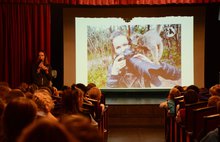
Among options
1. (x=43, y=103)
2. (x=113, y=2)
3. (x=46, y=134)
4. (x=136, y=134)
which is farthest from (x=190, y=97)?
(x=46, y=134)

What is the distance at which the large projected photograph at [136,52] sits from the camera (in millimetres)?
10414

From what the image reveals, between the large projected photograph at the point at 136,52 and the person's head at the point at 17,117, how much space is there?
8106 mm

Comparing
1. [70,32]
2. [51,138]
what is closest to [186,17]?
[70,32]

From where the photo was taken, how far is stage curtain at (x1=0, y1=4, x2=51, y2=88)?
382 inches

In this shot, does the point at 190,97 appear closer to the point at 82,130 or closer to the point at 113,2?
the point at 113,2

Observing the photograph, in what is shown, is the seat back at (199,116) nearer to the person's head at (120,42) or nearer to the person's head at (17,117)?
the person's head at (17,117)

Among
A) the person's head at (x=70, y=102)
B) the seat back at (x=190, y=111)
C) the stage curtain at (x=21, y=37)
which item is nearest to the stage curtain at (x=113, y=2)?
the stage curtain at (x=21, y=37)

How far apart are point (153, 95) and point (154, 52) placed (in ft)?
3.37

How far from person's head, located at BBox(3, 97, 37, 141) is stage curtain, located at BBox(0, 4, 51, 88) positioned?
751 centimetres

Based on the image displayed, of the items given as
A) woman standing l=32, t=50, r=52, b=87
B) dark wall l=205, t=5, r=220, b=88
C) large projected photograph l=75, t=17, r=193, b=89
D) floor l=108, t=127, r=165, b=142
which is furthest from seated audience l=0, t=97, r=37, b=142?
dark wall l=205, t=5, r=220, b=88

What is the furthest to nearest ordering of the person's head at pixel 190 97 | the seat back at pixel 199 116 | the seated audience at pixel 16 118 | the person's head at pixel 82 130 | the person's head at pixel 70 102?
1. the person's head at pixel 190 97
2. the seat back at pixel 199 116
3. the person's head at pixel 70 102
4. the seated audience at pixel 16 118
5. the person's head at pixel 82 130

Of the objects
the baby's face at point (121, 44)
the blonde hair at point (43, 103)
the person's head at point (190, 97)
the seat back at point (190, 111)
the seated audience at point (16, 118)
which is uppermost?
the baby's face at point (121, 44)

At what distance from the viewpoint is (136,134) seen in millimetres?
8633

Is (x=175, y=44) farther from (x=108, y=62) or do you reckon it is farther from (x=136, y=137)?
(x=136, y=137)
